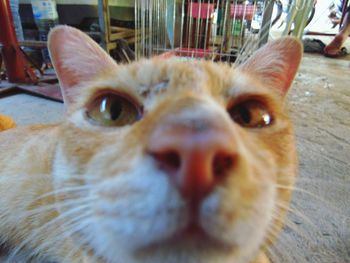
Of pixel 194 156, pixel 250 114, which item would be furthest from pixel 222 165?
pixel 250 114

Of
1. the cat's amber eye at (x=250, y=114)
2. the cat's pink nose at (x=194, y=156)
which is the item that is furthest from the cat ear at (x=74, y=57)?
the cat's pink nose at (x=194, y=156)

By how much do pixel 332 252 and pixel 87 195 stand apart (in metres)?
0.83

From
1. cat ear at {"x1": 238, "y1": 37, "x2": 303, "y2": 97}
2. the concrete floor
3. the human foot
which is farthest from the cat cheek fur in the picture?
the human foot

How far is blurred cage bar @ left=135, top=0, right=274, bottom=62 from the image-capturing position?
102 inches

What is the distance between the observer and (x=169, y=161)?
0.39 meters

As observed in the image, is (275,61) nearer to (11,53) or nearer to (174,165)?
(174,165)

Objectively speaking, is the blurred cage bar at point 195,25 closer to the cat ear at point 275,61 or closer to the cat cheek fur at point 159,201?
the cat ear at point 275,61

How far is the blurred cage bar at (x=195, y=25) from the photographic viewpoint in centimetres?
260

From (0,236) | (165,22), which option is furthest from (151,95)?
(165,22)

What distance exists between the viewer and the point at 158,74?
0.68 m

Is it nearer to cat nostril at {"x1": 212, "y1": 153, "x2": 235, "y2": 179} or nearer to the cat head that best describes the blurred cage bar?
the cat head

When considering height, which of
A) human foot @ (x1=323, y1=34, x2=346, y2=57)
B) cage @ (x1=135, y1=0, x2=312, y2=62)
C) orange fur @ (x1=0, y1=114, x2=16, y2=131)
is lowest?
human foot @ (x1=323, y1=34, x2=346, y2=57)

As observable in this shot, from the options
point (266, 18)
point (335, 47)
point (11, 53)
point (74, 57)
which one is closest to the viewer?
point (74, 57)

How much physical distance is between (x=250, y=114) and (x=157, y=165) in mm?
363
